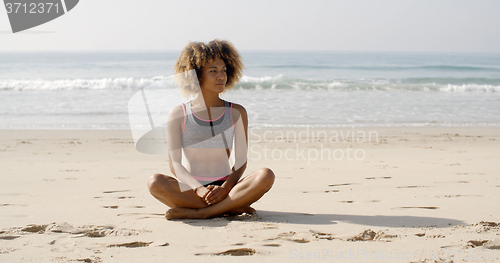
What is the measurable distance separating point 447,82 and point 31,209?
23125 millimetres

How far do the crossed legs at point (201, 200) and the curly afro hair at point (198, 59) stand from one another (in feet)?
2.76

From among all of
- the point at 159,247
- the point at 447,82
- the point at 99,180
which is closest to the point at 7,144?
the point at 99,180

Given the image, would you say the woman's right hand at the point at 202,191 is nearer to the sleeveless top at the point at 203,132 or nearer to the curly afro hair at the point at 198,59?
the sleeveless top at the point at 203,132

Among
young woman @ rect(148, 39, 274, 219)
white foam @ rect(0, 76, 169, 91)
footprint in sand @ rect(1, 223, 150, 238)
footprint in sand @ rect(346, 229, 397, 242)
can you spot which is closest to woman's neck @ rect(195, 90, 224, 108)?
young woman @ rect(148, 39, 274, 219)

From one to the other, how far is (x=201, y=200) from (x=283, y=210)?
78 cm

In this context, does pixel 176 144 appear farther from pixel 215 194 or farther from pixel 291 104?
pixel 291 104

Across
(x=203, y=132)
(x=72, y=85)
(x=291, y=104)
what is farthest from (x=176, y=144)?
(x=72, y=85)

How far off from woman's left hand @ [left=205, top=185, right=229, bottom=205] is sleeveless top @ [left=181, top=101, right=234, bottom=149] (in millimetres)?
352

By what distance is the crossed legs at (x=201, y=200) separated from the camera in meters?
3.15

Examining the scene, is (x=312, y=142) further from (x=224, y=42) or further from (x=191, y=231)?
(x=191, y=231)

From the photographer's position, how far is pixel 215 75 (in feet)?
11.1

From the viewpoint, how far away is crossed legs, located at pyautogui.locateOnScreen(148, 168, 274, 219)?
315 centimetres

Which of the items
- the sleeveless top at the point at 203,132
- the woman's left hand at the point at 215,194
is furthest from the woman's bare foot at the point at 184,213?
the sleeveless top at the point at 203,132

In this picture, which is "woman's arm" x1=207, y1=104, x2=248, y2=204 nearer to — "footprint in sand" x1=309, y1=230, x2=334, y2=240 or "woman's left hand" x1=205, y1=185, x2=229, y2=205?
"woman's left hand" x1=205, y1=185, x2=229, y2=205
